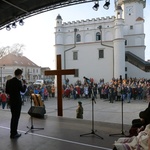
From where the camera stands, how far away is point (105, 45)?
110 ft

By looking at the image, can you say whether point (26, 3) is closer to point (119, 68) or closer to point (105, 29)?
point (119, 68)

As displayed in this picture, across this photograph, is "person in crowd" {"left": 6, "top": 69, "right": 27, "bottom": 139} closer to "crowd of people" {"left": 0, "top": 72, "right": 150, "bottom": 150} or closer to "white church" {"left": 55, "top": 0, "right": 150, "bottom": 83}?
"crowd of people" {"left": 0, "top": 72, "right": 150, "bottom": 150}

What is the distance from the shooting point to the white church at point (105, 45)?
32.5 metres

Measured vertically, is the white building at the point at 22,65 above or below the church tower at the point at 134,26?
below

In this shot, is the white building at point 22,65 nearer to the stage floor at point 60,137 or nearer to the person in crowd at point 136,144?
the stage floor at point 60,137

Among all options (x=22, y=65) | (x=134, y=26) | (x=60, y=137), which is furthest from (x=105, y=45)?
(x=22, y=65)

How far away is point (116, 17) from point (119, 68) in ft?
26.5

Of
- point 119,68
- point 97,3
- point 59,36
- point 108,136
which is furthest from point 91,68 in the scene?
point 108,136

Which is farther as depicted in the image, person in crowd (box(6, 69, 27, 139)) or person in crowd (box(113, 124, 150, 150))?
person in crowd (box(6, 69, 27, 139))

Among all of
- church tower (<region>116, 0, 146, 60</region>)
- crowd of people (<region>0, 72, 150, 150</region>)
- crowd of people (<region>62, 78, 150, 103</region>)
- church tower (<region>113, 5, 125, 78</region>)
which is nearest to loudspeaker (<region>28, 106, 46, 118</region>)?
crowd of people (<region>0, 72, 150, 150</region>)

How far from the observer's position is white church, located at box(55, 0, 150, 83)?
32537mm

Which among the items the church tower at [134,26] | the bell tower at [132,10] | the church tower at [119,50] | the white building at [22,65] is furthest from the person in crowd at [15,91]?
the white building at [22,65]

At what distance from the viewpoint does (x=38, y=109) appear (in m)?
8.59

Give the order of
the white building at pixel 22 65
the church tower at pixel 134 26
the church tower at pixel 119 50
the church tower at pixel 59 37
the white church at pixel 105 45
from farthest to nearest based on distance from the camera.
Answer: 1. the white building at pixel 22 65
2. the church tower at pixel 134 26
3. the church tower at pixel 59 37
4. the white church at pixel 105 45
5. the church tower at pixel 119 50
